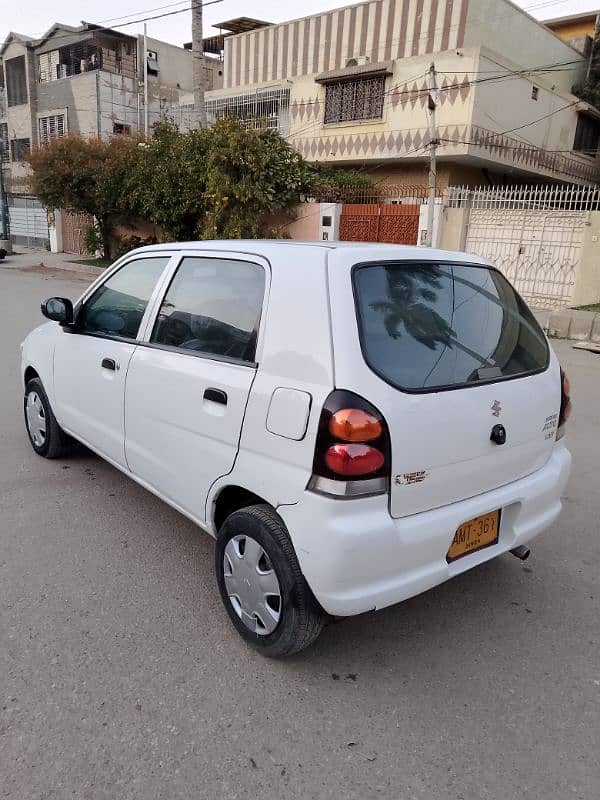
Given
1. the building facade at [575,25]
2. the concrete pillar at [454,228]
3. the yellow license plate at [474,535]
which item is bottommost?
the yellow license plate at [474,535]

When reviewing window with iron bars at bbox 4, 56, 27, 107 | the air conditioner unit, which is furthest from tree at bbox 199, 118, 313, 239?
window with iron bars at bbox 4, 56, 27, 107

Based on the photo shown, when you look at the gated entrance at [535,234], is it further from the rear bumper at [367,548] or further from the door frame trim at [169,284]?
the rear bumper at [367,548]

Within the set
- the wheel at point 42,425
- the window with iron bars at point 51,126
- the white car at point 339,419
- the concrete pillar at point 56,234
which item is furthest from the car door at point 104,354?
the window with iron bars at point 51,126

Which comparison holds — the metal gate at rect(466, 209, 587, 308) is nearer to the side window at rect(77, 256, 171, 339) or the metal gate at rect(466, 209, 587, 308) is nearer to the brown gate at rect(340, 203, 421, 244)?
the brown gate at rect(340, 203, 421, 244)

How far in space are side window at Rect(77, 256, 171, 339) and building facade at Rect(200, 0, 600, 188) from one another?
15.2 metres

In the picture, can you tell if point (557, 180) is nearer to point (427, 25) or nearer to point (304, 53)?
point (427, 25)

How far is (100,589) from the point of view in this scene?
298 cm

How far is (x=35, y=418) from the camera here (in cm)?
459

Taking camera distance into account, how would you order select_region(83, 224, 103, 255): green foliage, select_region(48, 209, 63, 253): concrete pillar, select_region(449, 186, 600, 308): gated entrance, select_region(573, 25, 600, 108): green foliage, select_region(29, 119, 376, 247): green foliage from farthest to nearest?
select_region(48, 209, 63, 253): concrete pillar, select_region(573, 25, 600, 108): green foliage, select_region(83, 224, 103, 255): green foliage, select_region(29, 119, 376, 247): green foliage, select_region(449, 186, 600, 308): gated entrance

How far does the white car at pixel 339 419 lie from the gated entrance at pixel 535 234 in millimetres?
10628

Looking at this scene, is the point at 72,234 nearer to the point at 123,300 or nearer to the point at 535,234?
the point at 535,234

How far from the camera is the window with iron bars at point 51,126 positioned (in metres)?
31.2

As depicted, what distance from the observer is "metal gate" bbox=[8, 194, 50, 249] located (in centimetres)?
3059

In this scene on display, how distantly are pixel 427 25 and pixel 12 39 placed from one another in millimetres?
24548
